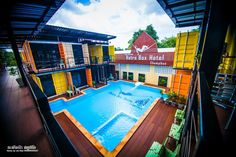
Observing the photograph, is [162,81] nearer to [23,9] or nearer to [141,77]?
[141,77]

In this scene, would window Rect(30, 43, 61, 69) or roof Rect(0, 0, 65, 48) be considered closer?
roof Rect(0, 0, 65, 48)

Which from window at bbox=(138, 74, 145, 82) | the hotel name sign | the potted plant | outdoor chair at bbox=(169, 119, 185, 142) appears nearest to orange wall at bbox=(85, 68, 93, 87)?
the hotel name sign

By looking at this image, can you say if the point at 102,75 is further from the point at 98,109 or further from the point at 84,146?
the point at 84,146

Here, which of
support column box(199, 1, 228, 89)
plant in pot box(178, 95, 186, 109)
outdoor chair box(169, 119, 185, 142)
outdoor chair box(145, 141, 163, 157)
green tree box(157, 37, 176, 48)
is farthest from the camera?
green tree box(157, 37, 176, 48)

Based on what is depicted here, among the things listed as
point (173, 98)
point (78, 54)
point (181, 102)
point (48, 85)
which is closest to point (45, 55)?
point (48, 85)

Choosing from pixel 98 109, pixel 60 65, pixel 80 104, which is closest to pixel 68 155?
pixel 98 109

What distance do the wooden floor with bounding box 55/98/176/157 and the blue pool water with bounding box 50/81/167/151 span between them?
2.56ft

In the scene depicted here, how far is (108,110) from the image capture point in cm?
816

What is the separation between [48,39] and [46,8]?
311 inches

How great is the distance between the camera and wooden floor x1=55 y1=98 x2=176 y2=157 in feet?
14.2

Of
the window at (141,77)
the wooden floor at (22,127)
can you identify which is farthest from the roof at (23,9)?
the window at (141,77)

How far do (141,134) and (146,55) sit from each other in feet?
31.4

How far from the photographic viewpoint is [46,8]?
341cm

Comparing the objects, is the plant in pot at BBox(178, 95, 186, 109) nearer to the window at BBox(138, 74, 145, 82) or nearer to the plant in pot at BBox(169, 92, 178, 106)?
the plant in pot at BBox(169, 92, 178, 106)
